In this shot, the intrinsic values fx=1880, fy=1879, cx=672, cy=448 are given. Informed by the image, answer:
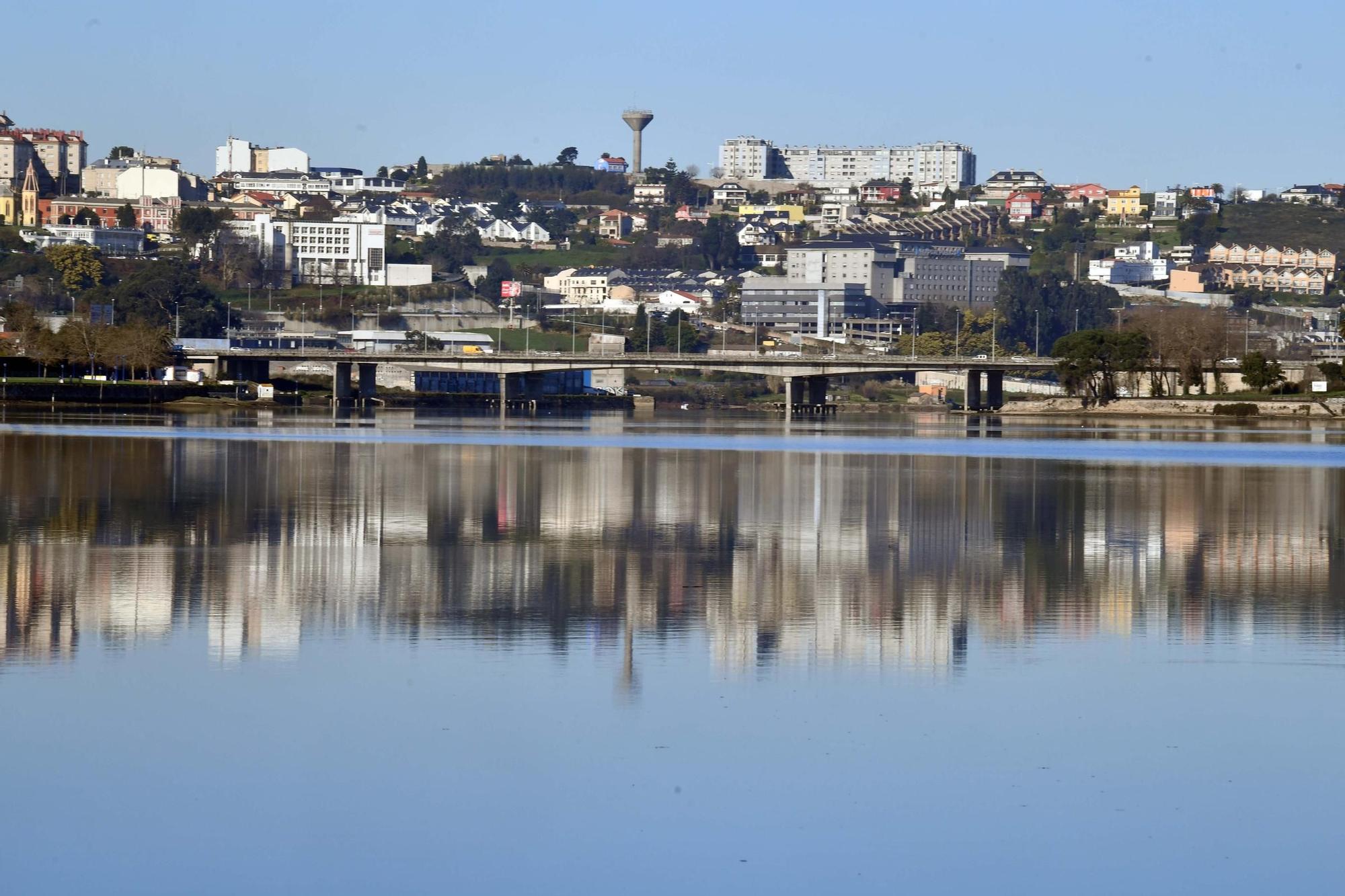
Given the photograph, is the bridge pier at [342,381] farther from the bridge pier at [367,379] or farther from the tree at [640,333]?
the tree at [640,333]

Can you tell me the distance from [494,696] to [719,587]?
4523mm

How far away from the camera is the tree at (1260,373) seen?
284 feet

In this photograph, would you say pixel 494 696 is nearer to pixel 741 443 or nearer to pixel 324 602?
pixel 324 602

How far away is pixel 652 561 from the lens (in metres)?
15.3

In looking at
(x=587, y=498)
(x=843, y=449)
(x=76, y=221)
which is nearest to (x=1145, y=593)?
(x=587, y=498)

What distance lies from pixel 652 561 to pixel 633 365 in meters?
83.3

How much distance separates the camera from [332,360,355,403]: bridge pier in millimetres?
98500

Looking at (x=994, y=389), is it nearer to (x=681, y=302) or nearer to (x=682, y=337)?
(x=682, y=337)

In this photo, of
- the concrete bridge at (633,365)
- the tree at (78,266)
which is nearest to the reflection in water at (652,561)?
the concrete bridge at (633,365)

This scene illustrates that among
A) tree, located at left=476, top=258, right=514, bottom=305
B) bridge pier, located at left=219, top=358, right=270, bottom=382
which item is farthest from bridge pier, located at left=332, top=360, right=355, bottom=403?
tree, located at left=476, top=258, right=514, bottom=305

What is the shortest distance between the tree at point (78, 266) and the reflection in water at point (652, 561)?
12287cm

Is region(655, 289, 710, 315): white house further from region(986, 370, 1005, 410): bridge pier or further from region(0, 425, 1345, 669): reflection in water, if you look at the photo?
region(0, 425, 1345, 669): reflection in water

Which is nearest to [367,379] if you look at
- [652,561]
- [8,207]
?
[652,561]

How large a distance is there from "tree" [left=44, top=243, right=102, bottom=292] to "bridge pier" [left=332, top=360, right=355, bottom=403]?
51580 millimetres
